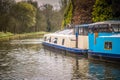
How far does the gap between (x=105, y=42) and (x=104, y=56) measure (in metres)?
1.24

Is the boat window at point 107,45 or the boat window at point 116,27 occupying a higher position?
the boat window at point 116,27

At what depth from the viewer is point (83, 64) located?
89.2 feet

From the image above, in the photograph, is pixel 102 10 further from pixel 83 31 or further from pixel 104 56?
pixel 104 56

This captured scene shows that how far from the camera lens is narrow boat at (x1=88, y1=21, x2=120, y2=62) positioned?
2652cm

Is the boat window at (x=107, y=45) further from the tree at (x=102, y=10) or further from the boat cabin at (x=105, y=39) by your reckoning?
the tree at (x=102, y=10)

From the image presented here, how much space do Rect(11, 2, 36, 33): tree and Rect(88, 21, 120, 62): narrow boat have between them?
223 ft

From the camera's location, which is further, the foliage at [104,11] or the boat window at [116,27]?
the foliage at [104,11]

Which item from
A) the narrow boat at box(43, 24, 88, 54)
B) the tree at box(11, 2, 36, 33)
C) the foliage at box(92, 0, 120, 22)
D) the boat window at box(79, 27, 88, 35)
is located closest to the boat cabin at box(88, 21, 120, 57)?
the narrow boat at box(43, 24, 88, 54)

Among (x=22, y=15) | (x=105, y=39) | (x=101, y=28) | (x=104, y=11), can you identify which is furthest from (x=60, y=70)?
(x=22, y=15)

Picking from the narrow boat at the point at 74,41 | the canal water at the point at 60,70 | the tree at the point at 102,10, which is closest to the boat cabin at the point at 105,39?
the canal water at the point at 60,70

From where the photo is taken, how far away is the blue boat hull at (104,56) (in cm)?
2628

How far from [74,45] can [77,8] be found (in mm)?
18933

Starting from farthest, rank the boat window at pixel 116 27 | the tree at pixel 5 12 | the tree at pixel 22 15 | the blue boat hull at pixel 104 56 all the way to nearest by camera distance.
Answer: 1. the tree at pixel 22 15
2. the tree at pixel 5 12
3. the boat window at pixel 116 27
4. the blue boat hull at pixel 104 56

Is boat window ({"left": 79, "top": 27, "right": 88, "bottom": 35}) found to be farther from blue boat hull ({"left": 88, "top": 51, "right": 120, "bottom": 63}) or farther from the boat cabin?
blue boat hull ({"left": 88, "top": 51, "right": 120, "bottom": 63})
